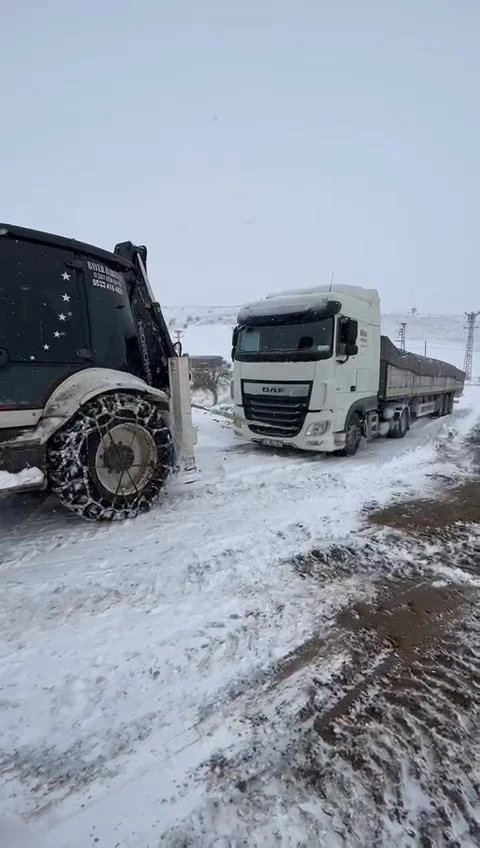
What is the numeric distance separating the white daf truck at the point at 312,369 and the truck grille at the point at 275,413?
17 mm

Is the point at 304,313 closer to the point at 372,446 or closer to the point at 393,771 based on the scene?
the point at 372,446

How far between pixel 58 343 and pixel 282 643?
3.30 metres

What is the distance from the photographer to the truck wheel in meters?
7.87

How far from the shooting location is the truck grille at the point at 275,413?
741 centimetres

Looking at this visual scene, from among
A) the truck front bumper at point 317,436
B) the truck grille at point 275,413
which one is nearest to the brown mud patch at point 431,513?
the truck front bumper at point 317,436

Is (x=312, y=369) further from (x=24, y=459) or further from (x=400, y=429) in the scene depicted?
(x=24, y=459)

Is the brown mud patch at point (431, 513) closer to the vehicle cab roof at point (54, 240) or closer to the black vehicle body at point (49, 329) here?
the black vehicle body at point (49, 329)

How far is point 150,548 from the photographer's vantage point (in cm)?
396

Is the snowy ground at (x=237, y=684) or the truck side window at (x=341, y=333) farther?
the truck side window at (x=341, y=333)

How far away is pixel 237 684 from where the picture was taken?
2373 millimetres

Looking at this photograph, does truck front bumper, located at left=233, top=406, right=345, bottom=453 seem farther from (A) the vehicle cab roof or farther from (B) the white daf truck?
(A) the vehicle cab roof

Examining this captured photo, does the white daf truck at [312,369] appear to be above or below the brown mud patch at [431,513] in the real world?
above

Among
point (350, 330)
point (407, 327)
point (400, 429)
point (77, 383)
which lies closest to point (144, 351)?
Answer: point (77, 383)

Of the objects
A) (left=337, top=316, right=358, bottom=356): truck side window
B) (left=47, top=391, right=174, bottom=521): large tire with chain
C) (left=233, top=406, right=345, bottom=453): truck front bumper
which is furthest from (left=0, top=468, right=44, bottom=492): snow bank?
(left=337, top=316, right=358, bottom=356): truck side window
